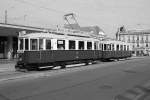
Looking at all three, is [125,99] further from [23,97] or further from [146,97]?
[23,97]

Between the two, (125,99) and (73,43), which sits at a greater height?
(73,43)

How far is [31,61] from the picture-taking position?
15.9m

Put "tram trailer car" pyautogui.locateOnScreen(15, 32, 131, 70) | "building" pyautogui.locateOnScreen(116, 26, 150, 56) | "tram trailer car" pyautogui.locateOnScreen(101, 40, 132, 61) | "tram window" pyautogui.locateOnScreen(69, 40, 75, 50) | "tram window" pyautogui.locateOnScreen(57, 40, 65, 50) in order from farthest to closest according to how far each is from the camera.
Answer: "building" pyautogui.locateOnScreen(116, 26, 150, 56) → "tram trailer car" pyautogui.locateOnScreen(101, 40, 132, 61) → "tram window" pyautogui.locateOnScreen(69, 40, 75, 50) → "tram window" pyautogui.locateOnScreen(57, 40, 65, 50) → "tram trailer car" pyautogui.locateOnScreen(15, 32, 131, 70)

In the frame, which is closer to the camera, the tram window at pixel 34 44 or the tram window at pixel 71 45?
the tram window at pixel 34 44

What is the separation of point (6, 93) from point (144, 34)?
314ft

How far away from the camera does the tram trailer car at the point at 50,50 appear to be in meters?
16.2

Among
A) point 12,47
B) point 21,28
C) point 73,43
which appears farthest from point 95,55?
point 12,47

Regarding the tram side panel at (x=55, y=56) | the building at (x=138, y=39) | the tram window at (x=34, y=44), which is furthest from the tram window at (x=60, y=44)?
the building at (x=138, y=39)

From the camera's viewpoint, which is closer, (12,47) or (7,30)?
(7,30)

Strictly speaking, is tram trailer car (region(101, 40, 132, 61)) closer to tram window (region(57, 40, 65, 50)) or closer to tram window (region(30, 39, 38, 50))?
tram window (region(57, 40, 65, 50))

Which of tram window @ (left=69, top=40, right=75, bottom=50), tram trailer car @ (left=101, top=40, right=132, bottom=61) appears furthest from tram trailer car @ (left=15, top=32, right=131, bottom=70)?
tram trailer car @ (left=101, top=40, right=132, bottom=61)

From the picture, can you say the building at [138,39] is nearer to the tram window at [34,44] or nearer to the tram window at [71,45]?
the tram window at [71,45]

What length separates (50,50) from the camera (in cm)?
1717

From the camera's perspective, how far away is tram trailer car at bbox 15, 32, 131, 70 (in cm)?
1623
